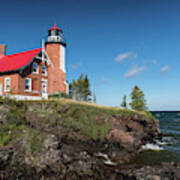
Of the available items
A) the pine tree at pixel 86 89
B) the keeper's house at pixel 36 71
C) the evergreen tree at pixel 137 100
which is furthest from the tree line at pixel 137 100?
the keeper's house at pixel 36 71

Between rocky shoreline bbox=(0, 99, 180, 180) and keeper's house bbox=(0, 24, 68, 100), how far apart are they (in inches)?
223

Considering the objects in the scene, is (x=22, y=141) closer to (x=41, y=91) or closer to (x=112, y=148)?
(x=112, y=148)

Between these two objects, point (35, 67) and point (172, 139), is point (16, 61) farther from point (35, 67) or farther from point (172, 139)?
point (172, 139)

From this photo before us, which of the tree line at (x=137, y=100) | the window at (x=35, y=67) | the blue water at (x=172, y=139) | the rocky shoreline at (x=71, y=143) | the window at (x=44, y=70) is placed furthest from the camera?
the tree line at (x=137, y=100)

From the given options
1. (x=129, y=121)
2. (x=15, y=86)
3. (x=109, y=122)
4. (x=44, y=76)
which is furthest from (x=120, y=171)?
(x=44, y=76)

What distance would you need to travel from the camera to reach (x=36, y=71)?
24.9 metres

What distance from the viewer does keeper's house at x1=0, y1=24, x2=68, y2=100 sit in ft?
72.9

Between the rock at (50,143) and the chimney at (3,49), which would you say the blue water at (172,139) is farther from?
the chimney at (3,49)

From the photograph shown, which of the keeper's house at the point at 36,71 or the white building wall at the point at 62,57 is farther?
the white building wall at the point at 62,57

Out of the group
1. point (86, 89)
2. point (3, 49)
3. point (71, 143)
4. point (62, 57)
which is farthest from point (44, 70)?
point (86, 89)

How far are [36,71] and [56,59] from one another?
400 centimetres

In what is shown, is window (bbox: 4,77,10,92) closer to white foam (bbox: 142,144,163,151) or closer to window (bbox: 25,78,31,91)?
window (bbox: 25,78,31,91)

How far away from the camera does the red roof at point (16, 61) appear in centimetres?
2292

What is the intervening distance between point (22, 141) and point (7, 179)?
123 inches
